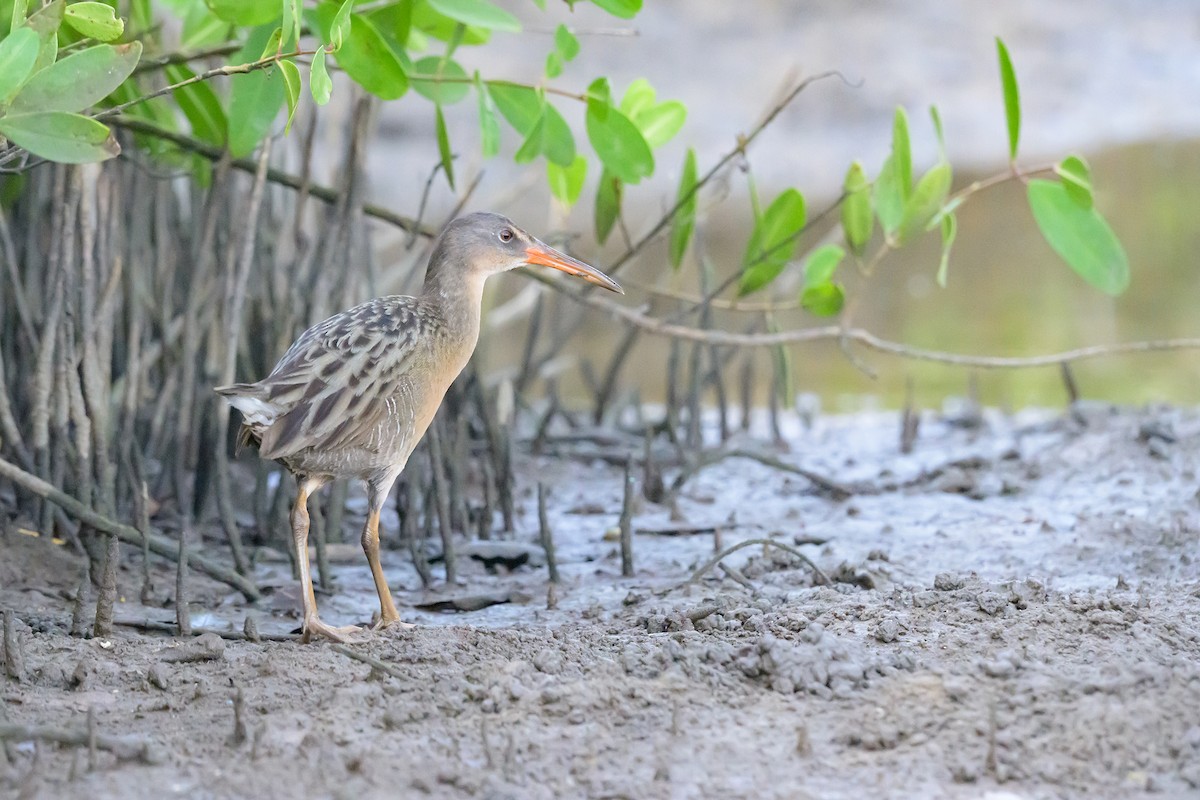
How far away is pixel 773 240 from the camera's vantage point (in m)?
5.13

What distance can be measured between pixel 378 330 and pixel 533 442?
88.4 inches

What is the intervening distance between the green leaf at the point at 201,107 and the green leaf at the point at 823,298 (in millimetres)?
2154

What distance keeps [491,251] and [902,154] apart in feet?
4.74

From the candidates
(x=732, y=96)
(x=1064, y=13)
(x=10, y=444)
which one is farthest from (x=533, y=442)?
(x=1064, y=13)

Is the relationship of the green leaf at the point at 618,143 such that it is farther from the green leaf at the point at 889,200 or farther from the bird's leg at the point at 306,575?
the bird's leg at the point at 306,575

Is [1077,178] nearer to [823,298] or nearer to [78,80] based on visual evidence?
[823,298]

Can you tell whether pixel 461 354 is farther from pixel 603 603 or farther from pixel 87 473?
pixel 87 473

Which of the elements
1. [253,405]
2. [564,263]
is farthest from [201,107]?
[253,405]

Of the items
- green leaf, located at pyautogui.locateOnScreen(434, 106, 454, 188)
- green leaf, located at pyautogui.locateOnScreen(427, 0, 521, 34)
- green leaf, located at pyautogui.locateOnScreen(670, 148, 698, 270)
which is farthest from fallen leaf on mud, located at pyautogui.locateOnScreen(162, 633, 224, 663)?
green leaf, located at pyautogui.locateOnScreen(670, 148, 698, 270)

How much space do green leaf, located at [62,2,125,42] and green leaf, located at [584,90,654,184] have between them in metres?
1.59

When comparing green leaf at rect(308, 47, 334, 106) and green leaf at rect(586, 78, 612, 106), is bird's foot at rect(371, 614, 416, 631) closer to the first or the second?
green leaf at rect(308, 47, 334, 106)

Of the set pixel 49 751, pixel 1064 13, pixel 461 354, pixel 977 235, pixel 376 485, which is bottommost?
pixel 49 751

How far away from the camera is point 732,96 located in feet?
51.2

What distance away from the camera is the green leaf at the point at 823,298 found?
17.1 feet
